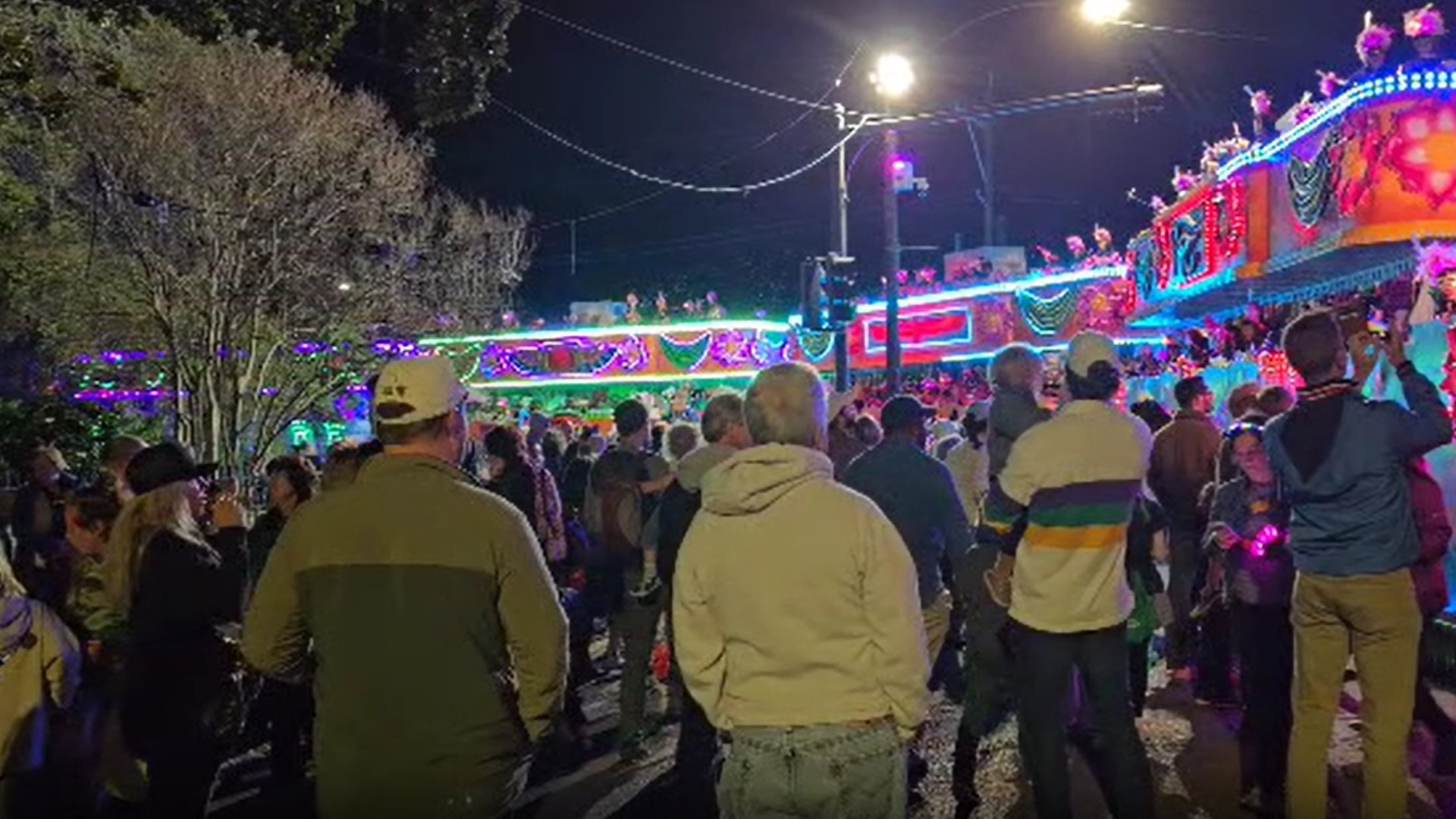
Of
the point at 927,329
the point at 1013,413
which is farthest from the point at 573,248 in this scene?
the point at 1013,413

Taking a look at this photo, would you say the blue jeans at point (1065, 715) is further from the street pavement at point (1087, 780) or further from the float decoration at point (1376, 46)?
the float decoration at point (1376, 46)

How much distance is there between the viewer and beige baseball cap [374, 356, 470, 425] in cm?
341

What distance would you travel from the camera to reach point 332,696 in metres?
3.32

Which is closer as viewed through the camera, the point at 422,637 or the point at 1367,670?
the point at 422,637

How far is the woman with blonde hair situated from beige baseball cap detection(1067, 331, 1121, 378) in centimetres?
333

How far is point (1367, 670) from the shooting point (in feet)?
15.5

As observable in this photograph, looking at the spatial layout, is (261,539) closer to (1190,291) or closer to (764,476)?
(764,476)

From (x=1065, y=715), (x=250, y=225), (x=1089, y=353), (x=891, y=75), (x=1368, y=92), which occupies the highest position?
(x=891, y=75)

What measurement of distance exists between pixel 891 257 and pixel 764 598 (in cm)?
1518

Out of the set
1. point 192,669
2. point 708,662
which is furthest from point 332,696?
point 192,669

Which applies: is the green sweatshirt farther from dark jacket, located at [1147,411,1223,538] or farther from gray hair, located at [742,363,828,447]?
dark jacket, located at [1147,411,1223,538]

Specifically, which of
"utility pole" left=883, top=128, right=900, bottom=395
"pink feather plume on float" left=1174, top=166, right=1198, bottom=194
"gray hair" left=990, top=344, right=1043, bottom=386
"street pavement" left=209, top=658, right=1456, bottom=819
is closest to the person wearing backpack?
"street pavement" left=209, top=658, right=1456, bottom=819

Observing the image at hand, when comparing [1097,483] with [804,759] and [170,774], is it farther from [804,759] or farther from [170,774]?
[170,774]

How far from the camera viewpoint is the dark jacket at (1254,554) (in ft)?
18.8
